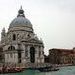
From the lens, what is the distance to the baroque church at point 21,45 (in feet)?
219

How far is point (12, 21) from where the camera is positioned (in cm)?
7662

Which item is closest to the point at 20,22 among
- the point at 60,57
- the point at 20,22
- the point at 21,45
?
the point at 20,22

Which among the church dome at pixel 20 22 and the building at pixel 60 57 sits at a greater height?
the church dome at pixel 20 22

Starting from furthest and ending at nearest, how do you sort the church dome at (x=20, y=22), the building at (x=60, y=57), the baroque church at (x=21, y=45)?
the building at (x=60, y=57), the church dome at (x=20, y=22), the baroque church at (x=21, y=45)

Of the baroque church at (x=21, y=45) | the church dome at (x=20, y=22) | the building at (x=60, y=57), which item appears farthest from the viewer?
the building at (x=60, y=57)

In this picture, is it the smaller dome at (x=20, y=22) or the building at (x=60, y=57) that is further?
the building at (x=60, y=57)

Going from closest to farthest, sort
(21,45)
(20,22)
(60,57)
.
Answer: (21,45) < (20,22) < (60,57)

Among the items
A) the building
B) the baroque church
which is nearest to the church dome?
the baroque church

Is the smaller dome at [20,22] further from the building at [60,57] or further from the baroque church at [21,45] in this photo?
the building at [60,57]

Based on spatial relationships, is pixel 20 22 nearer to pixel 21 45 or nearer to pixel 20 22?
pixel 20 22

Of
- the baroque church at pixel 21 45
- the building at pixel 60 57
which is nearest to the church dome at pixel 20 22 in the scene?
the baroque church at pixel 21 45

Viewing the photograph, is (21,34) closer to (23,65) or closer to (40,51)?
(40,51)

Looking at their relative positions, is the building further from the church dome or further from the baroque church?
the church dome

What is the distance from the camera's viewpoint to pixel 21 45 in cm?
6750
